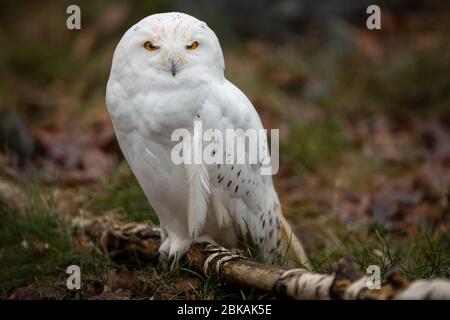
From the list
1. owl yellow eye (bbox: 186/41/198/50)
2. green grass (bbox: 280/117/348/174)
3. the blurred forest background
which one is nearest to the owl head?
owl yellow eye (bbox: 186/41/198/50)

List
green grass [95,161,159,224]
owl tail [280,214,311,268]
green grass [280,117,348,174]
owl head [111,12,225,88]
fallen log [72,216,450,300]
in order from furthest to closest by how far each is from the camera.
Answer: green grass [280,117,348,174], green grass [95,161,159,224], owl tail [280,214,311,268], owl head [111,12,225,88], fallen log [72,216,450,300]

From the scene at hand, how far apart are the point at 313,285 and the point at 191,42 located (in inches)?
55.0

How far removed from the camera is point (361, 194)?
623 centimetres

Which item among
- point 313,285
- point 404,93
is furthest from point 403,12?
point 313,285

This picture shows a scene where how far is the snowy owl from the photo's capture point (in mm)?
3447

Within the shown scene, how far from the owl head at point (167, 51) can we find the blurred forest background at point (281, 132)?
1.17 meters

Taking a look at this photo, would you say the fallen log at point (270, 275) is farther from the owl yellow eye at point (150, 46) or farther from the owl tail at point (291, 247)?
the owl yellow eye at point (150, 46)

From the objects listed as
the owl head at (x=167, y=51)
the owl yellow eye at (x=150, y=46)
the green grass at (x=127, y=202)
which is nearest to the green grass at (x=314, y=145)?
the green grass at (x=127, y=202)

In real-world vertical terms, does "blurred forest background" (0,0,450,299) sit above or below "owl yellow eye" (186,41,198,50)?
below

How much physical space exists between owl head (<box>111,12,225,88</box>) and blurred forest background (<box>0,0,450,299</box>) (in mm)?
1173

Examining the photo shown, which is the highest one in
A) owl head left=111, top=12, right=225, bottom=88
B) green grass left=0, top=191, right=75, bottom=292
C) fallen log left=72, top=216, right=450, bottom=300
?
owl head left=111, top=12, right=225, bottom=88

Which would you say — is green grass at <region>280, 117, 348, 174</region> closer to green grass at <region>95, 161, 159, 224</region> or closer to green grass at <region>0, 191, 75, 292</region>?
green grass at <region>95, 161, 159, 224</region>

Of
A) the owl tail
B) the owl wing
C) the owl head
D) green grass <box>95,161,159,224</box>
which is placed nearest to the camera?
the owl head
